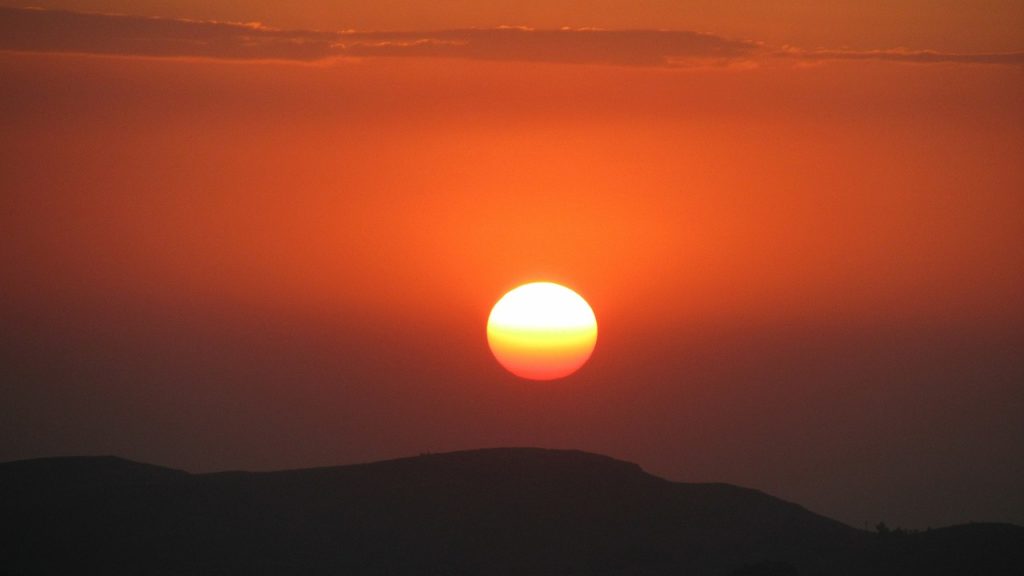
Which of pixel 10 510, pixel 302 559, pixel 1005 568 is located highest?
pixel 10 510

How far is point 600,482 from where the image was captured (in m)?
53.9

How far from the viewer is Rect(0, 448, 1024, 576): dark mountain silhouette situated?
4509 cm

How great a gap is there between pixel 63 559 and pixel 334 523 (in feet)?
28.2

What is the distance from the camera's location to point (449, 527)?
165ft

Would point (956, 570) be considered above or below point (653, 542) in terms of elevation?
below

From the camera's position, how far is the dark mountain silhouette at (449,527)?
4509cm

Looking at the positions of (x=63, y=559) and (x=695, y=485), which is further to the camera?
(x=695, y=485)

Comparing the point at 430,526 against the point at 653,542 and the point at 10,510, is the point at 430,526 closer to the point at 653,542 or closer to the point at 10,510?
the point at 653,542

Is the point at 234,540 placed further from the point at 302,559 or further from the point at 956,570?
the point at 956,570

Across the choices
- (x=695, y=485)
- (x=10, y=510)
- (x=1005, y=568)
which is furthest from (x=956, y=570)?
(x=10, y=510)

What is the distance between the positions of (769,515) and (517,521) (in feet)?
26.8

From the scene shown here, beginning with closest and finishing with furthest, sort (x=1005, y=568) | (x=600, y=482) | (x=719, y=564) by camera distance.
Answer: (x=1005, y=568)
(x=719, y=564)
(x=600, y=482)

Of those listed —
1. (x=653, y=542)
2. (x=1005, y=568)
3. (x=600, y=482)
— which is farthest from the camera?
(x=600, y=482)

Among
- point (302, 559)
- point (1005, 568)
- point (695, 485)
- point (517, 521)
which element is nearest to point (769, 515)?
point (695, 485)
